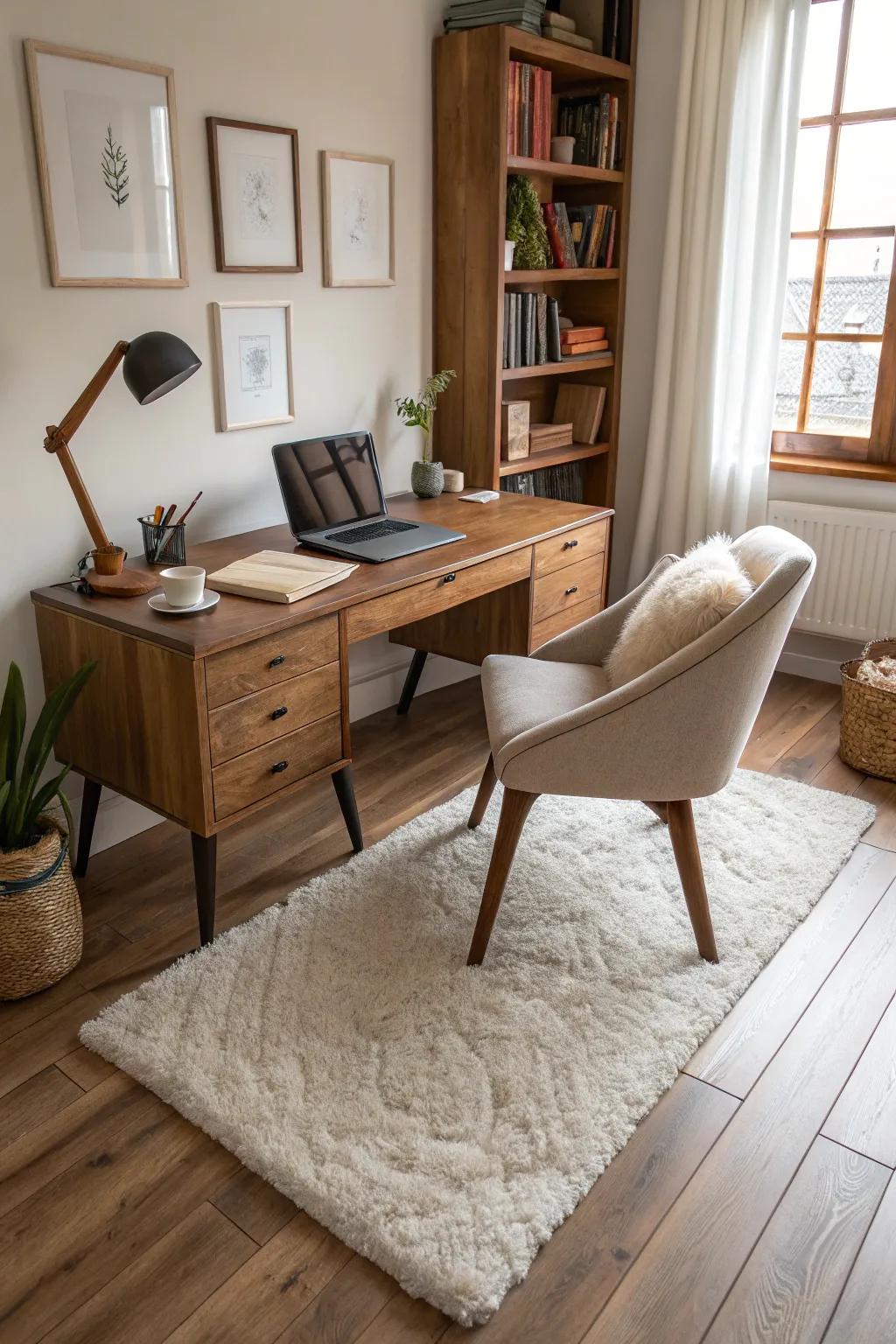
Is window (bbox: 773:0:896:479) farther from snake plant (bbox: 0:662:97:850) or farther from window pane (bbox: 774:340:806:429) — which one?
snake plant (bbox: 0:662:97:850)

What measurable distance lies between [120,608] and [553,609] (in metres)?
1.31

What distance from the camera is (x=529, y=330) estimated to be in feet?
10.7

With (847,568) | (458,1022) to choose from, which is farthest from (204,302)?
(847,568)

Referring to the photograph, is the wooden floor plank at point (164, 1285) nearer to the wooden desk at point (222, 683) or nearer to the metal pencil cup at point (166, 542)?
the wooden desk at point (222, 683)

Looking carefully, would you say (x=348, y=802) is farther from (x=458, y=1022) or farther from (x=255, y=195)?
(x=255, y=195)

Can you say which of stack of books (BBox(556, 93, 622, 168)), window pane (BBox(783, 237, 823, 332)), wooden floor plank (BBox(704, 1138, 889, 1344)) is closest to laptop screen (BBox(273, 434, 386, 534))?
stack of books (BBox(556, 93, 622, 168))

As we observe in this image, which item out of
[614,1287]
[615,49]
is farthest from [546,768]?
[615,49]

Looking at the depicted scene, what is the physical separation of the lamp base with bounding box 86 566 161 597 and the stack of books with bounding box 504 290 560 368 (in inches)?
60.0

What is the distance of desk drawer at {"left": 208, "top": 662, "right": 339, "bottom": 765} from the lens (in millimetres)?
1983

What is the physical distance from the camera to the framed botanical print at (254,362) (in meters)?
2.57

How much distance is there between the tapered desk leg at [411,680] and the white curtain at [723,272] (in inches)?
38.1

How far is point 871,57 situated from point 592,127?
863 millimetres

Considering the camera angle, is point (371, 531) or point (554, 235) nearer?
point (371, 531)

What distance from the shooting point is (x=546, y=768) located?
198cm
